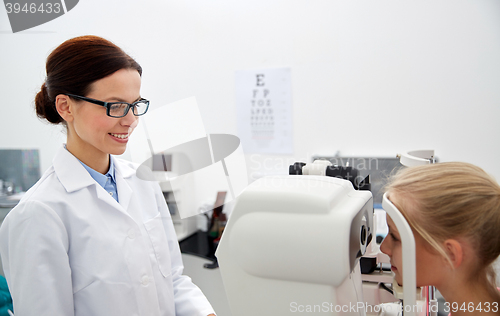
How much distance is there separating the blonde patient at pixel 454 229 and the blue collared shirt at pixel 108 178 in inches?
29.3

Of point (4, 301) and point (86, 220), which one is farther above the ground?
point (86, 220)

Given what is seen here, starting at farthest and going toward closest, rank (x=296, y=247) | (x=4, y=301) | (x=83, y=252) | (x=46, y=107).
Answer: (x=4, y=301) < (x=46, y=107) < (x=83, y=252) < (x=296, y=247)

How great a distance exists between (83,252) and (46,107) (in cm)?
41

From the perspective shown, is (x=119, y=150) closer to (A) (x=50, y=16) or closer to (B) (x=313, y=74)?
(B) (x=313, y=74)

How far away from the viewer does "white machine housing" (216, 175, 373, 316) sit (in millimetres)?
548

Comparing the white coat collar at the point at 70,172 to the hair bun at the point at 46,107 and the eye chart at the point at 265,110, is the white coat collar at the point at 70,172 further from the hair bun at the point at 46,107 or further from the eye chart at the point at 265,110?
the eye chart at the point at 265,110

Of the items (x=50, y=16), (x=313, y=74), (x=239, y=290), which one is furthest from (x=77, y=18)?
(x=239, y=290)

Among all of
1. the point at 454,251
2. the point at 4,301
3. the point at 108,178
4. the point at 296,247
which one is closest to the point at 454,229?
the point at 454,251

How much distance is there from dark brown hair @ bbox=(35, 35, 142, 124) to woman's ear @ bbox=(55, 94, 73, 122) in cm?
2

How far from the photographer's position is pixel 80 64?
84 cm

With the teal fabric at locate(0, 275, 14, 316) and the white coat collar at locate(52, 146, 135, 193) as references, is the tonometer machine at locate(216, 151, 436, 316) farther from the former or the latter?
the teal fabric at locate(0, 275, 14, 316)

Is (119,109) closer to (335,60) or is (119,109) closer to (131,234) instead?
(131,234)

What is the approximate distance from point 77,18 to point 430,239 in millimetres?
2999

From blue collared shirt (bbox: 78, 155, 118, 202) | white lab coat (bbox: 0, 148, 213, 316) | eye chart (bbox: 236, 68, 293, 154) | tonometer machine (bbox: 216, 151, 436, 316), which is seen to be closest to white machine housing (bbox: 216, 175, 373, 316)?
tonometer machine (bbox: 216, 151, 436, 316)
